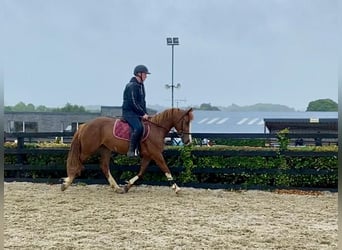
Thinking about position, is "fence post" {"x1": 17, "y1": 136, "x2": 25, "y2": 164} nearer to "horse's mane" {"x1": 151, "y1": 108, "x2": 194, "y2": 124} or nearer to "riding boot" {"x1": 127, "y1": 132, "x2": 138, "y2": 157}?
"riding boot" {"x1": 127, "y1": 132, "x2": 138, "y2": 157}

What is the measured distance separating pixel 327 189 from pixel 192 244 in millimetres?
3675

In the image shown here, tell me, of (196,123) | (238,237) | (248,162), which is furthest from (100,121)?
(196,123)

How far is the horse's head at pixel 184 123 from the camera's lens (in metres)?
6.29

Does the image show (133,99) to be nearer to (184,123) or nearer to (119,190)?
(184,123)

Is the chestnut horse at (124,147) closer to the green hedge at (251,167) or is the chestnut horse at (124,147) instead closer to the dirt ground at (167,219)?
the dirt ground at (167,219)

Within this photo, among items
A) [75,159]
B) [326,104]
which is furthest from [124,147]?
[326,104]

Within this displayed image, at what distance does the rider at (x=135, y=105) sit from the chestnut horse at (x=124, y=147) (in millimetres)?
181

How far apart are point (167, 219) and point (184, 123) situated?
2.05 metres

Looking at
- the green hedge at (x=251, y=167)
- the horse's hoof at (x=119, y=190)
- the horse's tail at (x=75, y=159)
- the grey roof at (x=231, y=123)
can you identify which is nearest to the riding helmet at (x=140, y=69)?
the horse's tail at (x=75, y=159)

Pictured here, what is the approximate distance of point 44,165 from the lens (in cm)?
748

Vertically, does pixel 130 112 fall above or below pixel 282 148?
above

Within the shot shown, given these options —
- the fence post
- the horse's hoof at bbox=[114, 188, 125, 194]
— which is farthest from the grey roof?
the horse's hoof at bbox=[114, 188, 125, 194]

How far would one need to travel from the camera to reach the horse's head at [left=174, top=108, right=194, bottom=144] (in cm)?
629

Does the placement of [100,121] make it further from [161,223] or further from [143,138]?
[161,223]
